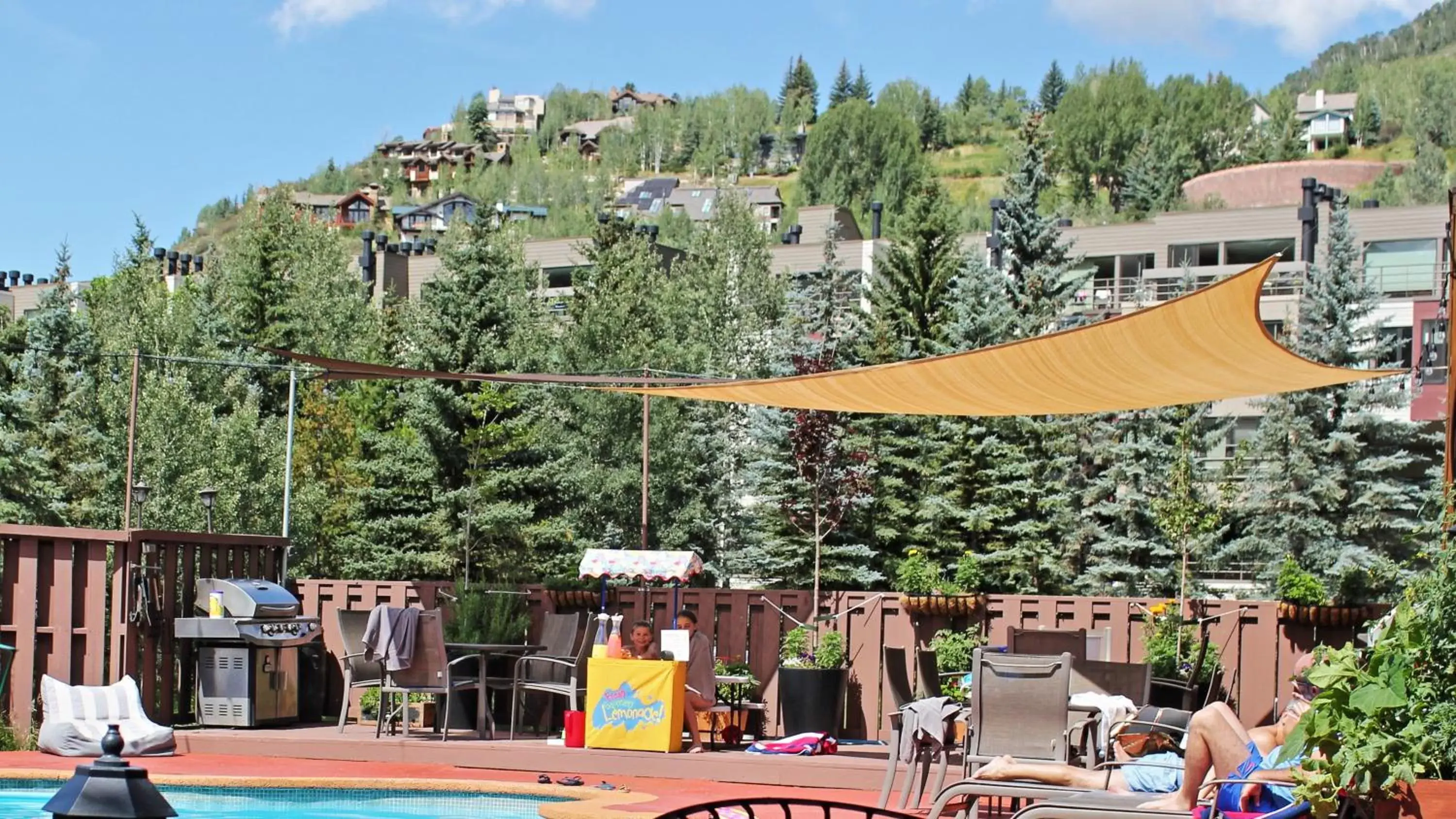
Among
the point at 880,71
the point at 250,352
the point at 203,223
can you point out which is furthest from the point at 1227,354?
the point at 880,71

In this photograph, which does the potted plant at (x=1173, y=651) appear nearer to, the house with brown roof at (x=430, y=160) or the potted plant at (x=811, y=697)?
the potted plant at (x=811, y=697)

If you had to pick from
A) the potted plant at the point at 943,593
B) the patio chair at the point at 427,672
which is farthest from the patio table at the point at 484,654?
the potted plant at the point at 943,593

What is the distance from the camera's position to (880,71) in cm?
15688

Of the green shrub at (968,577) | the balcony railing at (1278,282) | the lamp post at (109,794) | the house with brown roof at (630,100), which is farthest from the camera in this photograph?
the house with brown roof at (630,100)

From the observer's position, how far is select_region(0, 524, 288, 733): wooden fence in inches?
393

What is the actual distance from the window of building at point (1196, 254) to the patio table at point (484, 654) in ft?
115

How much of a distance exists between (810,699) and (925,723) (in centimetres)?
315

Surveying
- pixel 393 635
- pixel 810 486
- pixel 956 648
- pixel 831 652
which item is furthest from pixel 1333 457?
pixel 393 635

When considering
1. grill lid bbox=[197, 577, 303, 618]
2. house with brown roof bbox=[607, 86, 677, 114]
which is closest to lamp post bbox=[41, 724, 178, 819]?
grill lid bbox=[197, 577, 303, 618]

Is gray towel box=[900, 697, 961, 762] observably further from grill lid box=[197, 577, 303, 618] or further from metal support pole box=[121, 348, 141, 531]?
metal support pole box=[121, 348, 141, 531]

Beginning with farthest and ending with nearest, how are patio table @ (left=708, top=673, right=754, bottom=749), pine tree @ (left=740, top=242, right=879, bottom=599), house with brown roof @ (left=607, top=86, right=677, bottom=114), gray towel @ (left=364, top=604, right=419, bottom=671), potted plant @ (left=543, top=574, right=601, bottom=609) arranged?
house with brown roof @ (left=607, top=86, right=677, bottom=114), pine tree @ (left=740, top=242, right=879, bottom=599), potted plant @ (left=543, top=574, right=601, bottom=609), patio table @ (left=708, top=673, right=754, bottom=749), gray towel @ (left=364, top=604, right=419, bottom=671)

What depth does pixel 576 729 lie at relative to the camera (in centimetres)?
996

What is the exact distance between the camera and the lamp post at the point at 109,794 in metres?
3.16

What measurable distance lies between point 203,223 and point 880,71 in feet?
208
